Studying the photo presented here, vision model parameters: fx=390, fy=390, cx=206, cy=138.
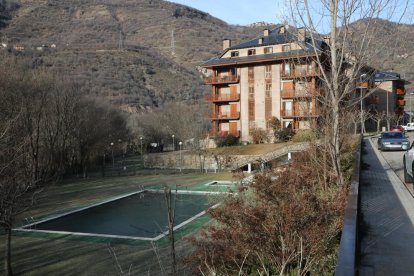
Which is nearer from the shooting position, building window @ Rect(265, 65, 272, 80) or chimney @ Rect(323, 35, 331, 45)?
chimney @ Rect(323, 35, 331, 45)

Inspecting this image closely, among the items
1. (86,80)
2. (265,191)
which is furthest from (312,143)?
(86,80)

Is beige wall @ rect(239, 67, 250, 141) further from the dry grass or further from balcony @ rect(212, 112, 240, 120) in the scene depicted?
the dry grass

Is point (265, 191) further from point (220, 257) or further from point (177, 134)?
point (177, 134)

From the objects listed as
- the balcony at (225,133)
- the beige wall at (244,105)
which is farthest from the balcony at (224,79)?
the balcony at (225,133)

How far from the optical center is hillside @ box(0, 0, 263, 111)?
89.1 metres

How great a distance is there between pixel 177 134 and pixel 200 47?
249 feet

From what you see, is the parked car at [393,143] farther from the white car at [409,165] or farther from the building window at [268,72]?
the building window at [268,72]

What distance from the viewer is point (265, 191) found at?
28.9ft

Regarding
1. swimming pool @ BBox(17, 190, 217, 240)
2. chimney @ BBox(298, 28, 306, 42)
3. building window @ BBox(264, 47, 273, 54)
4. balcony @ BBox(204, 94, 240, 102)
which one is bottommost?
swimming pool @ BBox(17, 190, 217, 240)

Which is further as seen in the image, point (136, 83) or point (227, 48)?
point (136, 83)

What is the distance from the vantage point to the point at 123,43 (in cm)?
13000

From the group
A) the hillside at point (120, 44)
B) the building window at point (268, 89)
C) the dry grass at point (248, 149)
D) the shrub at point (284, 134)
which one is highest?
the hillside at point (120, 44)

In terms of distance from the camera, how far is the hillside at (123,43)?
292 ft

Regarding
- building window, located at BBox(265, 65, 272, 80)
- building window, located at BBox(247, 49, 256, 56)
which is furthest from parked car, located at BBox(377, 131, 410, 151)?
building window, located at BBox(247, 49, 256, 56)
